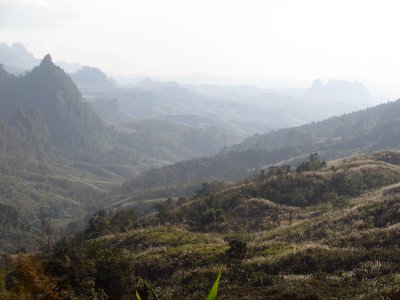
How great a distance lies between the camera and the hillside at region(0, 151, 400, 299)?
2819 centimetres

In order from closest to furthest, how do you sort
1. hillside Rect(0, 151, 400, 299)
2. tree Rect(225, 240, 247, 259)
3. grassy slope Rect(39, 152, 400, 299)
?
grassy slope Rect(39, 152, 400, 299), hillside Rect(0, 151, 400, 299), tree Rect(225, 240, 247, 259)

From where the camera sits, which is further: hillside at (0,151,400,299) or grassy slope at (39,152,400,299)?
hillside at (0,151,400,299)

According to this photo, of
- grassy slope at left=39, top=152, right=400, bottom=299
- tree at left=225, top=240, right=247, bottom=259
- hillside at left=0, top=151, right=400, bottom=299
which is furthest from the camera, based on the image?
tree at left=225, top=240, right=247, bottom=259

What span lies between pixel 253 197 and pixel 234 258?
40.9 m

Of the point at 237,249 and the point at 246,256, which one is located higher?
Result: the point at 237,249

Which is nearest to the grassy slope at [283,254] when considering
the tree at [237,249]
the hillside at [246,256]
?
the hillside at [246,256]

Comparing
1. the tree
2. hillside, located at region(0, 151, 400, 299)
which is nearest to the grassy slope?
hillside, located at region(0, 151, 400, 299)

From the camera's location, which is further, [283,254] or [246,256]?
[246,256]

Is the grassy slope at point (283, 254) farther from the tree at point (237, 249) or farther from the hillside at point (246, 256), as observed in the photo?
the tree at point (237, 249)

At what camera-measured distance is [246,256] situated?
3938 cm

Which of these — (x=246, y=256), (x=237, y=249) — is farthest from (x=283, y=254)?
(x=246, y=256)

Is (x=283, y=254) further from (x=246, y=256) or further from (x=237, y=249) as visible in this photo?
(x=246, y=256)

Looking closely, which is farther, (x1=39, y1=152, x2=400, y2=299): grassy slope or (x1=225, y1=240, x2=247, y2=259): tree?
(x1=225, y1=240, x2=247, y2=259): tree

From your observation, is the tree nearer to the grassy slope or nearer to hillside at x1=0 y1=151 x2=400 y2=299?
hillside at x1=0 y1=151 x2=400 y2=299
